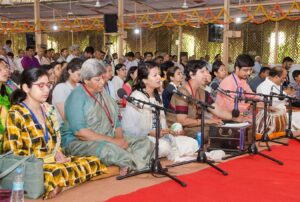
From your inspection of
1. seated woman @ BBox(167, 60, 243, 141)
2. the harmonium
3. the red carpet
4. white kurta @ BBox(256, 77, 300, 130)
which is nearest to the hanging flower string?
white kurta @ BBox(256, 77, 300, 130)

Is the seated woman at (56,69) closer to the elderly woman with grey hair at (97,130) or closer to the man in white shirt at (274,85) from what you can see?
the elderly woman with grey hair at (97,130)

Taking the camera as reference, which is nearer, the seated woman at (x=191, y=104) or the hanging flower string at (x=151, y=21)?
the seated woman at (x=191, y=104)

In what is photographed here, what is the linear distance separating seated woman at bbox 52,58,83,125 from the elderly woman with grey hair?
0.94 meters

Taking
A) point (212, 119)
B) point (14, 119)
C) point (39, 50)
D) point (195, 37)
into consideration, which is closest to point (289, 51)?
point (195, 37)

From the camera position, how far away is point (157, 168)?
3572 mm

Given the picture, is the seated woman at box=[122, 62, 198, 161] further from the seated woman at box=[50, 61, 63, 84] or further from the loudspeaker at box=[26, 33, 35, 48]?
the loudspeaker at box=[26, 33, 35, 48]

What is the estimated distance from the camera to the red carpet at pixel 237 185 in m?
3.10

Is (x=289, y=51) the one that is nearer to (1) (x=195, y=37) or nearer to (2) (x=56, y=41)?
(1) (x=195, y=37)

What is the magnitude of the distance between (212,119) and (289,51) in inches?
323

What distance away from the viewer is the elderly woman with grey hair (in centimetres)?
359

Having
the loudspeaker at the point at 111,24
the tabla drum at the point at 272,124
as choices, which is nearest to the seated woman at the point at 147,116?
the tabla drum at the point at 272,124

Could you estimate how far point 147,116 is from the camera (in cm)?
418

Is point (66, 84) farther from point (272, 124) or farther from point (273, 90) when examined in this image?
point (273, 90)

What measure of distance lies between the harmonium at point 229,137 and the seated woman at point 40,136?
1.68 metres
